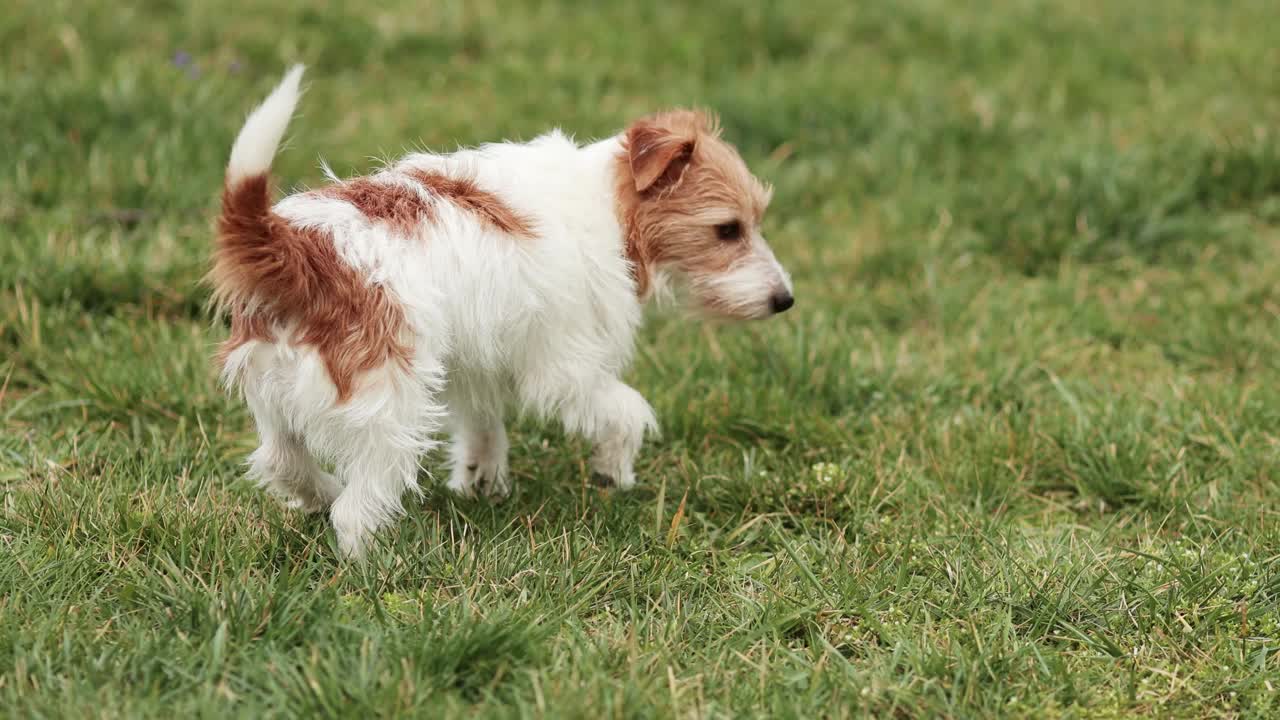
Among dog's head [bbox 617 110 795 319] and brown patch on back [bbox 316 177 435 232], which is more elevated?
brown patch on back [bbox 316 177 435 232]

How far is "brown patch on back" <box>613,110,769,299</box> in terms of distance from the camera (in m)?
3.57

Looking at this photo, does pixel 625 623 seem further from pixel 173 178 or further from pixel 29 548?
pixel 173 178

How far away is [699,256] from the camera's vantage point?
3.69m

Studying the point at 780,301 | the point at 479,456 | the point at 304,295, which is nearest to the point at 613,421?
the point at 479,456

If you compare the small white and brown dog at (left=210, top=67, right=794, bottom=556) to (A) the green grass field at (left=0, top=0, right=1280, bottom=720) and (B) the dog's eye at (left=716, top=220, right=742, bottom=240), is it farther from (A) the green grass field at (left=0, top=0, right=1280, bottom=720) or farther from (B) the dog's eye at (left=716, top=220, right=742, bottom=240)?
(A) the green grass field at (left=0, top=0, right=1280, bottom=720)

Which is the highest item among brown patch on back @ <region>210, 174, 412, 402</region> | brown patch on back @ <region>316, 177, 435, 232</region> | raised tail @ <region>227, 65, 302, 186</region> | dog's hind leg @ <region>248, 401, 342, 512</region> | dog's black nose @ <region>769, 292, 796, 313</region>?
raised tail @ <region>227, 65, 302, 186</region>

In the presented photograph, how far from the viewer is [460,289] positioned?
10.3 feet

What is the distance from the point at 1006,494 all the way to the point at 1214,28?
555 cm

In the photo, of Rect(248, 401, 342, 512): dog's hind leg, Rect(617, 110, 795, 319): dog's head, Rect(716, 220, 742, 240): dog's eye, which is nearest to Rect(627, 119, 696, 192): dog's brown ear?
Rect(617, 110, 795, 319): dog's head

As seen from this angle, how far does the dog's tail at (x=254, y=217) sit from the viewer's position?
9.45 feet

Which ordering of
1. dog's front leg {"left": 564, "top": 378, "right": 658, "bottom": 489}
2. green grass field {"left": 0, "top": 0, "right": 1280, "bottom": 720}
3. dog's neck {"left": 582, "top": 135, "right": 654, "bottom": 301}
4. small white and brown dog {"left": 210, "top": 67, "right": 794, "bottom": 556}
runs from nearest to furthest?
1. green grass field {"left": 0, "top": 0, "right": 1280, "bottom": 720}
2. small white and brown dog {"left": 210, "top": 67, "right": 794, "bottom": 556}
3. dog's front leg {"left": 564, "top": 378, "right": 658, "bottom": 489}
4. dog's neck {"left": 582, "top": 135, "right": 654, "bottom": 301}

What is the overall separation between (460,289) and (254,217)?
1.70ft

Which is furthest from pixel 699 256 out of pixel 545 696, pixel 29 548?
pixel 29 548

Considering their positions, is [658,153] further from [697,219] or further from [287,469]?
[287,469]
